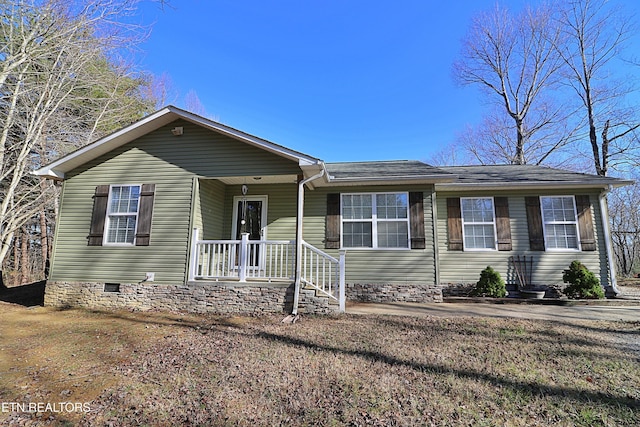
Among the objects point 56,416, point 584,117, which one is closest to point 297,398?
point 56,416

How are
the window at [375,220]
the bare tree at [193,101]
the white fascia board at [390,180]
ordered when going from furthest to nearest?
the bare tree at [193,101] < the window at [375,220] < the white fascia board at [390,180]

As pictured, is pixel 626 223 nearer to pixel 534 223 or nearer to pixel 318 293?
pixel 534 223

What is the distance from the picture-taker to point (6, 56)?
7.24m

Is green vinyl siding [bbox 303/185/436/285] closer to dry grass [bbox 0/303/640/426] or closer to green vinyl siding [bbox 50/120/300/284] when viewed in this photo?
green vinyl siding [bbox 50/120/300/284]

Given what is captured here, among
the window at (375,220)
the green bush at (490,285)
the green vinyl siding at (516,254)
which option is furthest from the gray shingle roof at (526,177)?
the green bush at (490,285)

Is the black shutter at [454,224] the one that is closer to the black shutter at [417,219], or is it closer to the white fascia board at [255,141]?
the black shutter at [417,219]

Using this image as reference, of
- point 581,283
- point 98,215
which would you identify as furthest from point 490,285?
point 98,215

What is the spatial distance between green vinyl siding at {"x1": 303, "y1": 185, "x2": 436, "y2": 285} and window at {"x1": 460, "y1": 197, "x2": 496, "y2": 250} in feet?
5.01

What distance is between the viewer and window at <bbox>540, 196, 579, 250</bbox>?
27.4 feet

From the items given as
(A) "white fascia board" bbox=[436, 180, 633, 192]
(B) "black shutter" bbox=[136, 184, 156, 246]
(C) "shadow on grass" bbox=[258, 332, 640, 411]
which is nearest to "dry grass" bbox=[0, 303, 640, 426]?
(C) "shadow on grass" bbox=[258, 332, 640, 411]

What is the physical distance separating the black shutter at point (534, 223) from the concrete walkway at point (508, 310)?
182 centimetres

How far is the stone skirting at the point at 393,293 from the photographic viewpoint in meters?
7.62

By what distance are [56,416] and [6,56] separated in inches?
346

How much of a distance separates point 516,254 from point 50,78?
46.6ft
